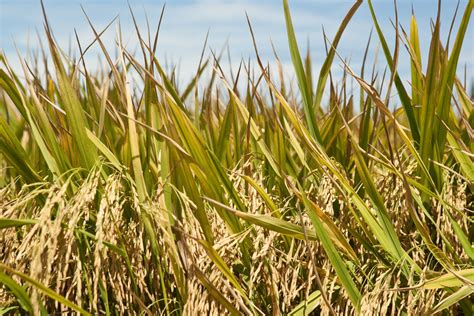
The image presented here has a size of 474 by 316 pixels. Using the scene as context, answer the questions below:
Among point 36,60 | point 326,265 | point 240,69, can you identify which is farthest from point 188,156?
point 36,60

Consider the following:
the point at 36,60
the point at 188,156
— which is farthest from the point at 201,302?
the point at 36,60

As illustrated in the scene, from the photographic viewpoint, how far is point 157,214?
1.35 meters

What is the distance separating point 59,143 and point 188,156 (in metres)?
0.42

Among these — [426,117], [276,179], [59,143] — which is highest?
[426,117]

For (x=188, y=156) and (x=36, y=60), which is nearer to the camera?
(x=188, y=156)

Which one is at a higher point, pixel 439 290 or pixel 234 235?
pixel 234 235

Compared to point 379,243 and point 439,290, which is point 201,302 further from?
point 439,290

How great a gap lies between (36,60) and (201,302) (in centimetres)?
154

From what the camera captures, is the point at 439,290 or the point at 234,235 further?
the point at 439,290

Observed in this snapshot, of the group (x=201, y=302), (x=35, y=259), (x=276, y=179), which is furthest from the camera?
(x=276, y=179)

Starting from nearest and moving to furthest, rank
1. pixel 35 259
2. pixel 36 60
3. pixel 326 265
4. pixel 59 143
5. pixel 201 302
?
pixel 35 259 < pixel 201 302 < pixel 326 265 < pixel 59 143 < pixel 36 60

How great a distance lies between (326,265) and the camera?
4.69ft

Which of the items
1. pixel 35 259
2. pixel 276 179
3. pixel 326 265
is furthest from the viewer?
pixel 276 179

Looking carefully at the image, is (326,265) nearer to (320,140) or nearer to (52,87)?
(320,140)
